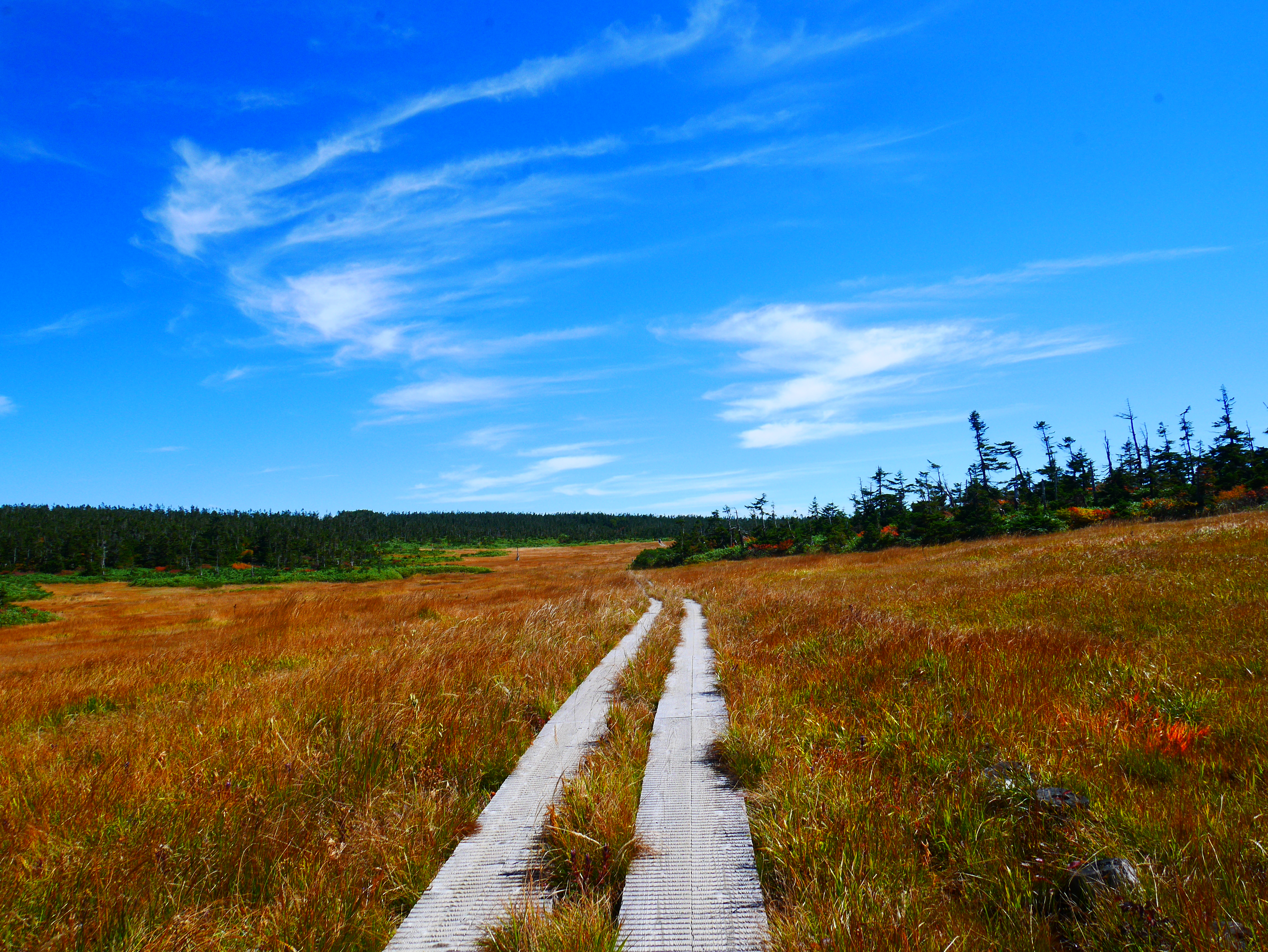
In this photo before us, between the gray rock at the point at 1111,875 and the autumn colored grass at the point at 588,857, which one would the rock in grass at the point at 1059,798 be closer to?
the gray rock at the point at 1111,875

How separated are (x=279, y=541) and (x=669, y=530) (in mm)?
117695

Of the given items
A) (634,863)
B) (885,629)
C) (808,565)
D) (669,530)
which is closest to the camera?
(634,863)

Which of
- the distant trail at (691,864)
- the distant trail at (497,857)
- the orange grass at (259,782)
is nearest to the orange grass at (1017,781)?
the distant trail at (691,864)

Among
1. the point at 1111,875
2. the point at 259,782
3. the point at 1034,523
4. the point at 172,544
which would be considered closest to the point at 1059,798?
the point at 1111,875

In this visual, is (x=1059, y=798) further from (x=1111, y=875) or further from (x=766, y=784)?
(x=766, y=784)

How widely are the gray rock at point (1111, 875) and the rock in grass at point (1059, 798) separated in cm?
53

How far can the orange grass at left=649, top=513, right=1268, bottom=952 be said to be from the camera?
2.35 meters

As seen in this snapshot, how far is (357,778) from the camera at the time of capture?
4184 millimetres

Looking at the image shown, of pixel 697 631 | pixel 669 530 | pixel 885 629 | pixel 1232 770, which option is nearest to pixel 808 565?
pixel 697 631

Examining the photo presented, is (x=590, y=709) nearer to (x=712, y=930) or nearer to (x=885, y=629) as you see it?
(x=712, y=930)

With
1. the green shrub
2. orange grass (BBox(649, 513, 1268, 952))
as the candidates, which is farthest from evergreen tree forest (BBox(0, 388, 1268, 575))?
orange grass (BBox(649, 513, 1268, 952))

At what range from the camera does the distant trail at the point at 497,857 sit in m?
2.56

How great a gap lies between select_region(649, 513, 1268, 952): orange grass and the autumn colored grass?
751 mm

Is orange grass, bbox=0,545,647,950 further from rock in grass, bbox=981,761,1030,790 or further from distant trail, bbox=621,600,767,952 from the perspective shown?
rock in grass, bbox=981,761,1030,790
